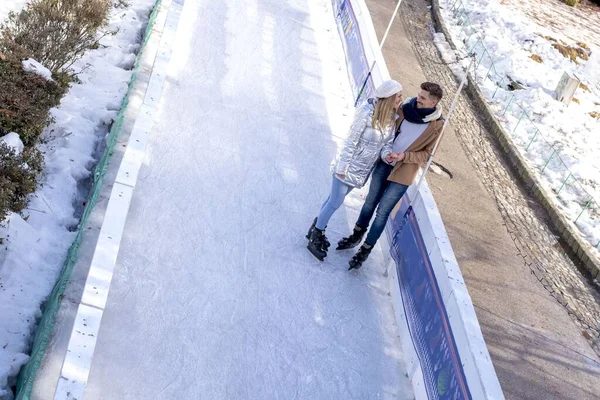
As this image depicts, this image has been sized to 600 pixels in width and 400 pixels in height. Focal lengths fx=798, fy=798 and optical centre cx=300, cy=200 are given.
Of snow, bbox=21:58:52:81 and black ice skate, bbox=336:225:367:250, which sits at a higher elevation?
black ice skate, bbox=336:225:367:250

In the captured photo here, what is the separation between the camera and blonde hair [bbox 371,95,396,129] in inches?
255

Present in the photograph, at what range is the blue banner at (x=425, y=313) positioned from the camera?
18.0ft

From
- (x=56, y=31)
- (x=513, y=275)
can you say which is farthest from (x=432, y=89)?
(x=56, y=31)

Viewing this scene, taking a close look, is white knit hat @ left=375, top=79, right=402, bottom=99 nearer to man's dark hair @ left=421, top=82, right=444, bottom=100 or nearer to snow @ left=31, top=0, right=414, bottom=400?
man's dark hair @ left=421, top=82, right=444, bottom=100

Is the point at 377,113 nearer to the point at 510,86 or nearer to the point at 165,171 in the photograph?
the point at 165,171

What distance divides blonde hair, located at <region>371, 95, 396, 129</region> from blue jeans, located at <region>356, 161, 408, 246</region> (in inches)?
15.3

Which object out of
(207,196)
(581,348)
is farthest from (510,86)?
(207,196)

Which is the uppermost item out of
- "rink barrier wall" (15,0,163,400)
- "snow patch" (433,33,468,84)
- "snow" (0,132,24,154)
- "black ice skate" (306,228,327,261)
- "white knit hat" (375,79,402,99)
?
"white knit hat" (375,79,402,99)

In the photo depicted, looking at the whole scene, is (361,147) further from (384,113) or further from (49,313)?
(49,313)

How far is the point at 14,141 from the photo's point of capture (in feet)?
26.7

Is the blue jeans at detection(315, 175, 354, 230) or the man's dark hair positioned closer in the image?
the man's dark hair

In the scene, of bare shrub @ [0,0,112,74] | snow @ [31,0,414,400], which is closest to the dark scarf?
snow @ [31,0,414,400]

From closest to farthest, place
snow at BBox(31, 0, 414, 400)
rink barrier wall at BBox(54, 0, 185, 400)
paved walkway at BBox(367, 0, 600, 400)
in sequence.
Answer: rink barrier wall at BBox(54, 0, 185, 400), snow at BBox(31, 0, 414, 400), paved walkway at BBox(367, 0, 600, 400)

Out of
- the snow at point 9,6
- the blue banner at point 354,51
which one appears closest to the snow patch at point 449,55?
the blue banner at point 354,51
